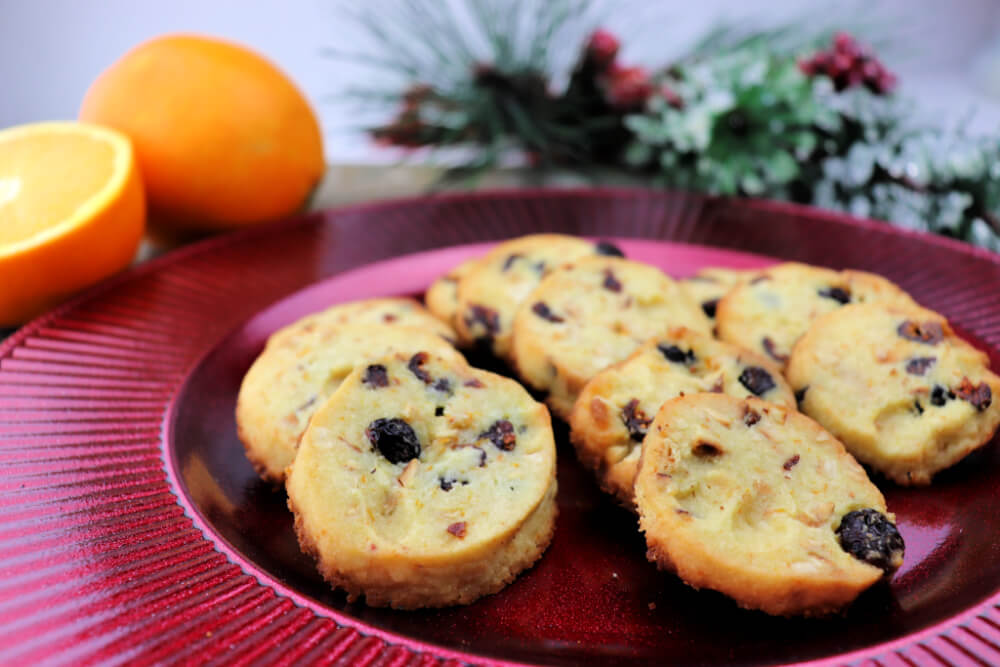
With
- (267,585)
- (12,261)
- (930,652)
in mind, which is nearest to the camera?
(930,652)

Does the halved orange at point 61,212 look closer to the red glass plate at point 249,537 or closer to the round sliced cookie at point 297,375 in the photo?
the red glass plate at point 249,537

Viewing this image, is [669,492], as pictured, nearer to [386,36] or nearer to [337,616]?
[337,616]

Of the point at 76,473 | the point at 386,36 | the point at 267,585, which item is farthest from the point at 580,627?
the point at 386,36

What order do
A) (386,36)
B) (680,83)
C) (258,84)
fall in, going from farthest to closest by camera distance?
(386,36), (680,83), (258,84)

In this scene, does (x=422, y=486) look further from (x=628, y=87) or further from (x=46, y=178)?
(x=628, y=87)

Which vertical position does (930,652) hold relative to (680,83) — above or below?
below

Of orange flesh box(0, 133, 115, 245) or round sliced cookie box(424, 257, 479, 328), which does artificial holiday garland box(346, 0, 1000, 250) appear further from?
orange flesh box(0, 133, 115, 245)

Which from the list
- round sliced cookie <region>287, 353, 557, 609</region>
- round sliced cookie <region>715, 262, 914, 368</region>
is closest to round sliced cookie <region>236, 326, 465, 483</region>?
round sliced cookie <region>287, 353, 557, 609</region>
